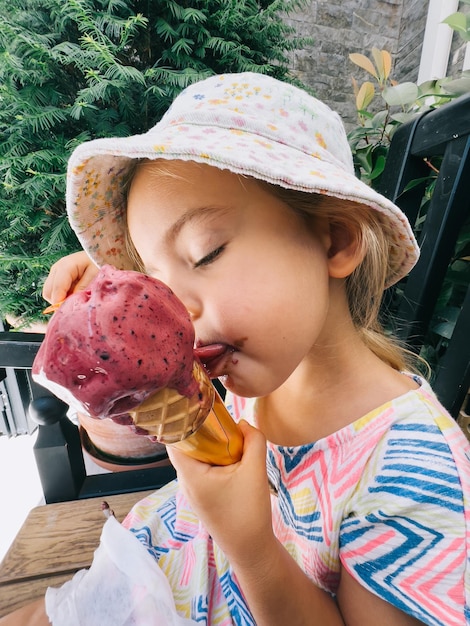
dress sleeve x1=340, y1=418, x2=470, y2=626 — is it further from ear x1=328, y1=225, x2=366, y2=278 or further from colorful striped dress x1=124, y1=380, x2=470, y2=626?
ear x1=328, y1=225, x2=366, y2=278

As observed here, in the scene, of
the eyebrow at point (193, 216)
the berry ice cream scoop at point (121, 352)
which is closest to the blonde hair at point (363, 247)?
the eyebrow at point (193, 216)

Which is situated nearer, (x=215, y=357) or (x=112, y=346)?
(x=112, y=346)

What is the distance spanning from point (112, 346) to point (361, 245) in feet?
1.85

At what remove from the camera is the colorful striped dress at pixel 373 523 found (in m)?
0.61

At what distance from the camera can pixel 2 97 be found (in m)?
2.08

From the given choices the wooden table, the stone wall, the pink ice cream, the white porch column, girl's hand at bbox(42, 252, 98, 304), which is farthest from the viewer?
the stone wall

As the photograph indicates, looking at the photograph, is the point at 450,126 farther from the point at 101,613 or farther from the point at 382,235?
the point at 101,613

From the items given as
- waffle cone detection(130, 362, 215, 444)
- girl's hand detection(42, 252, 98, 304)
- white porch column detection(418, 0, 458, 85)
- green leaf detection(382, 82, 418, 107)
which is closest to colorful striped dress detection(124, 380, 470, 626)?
waffle cone detection(130, 362, 215, 444)

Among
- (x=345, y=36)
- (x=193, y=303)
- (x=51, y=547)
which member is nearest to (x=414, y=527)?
(x=193, y=303)

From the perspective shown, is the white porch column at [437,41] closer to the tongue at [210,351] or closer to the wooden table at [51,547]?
the tongue at [210,351]

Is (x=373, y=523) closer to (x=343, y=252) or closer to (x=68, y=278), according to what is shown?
(x=343, y=252)

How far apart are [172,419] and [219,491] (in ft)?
Result: 0.72

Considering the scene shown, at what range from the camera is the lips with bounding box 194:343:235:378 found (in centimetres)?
60

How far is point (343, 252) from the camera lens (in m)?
0.75
